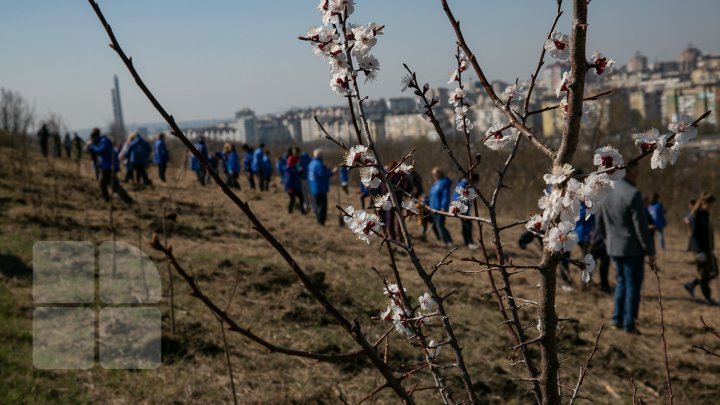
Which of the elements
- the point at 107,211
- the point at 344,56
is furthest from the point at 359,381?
the point at 107,211

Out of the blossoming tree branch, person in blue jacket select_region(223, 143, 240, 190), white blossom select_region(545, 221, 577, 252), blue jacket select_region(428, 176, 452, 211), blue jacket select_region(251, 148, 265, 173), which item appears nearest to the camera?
the blossoming tree branch

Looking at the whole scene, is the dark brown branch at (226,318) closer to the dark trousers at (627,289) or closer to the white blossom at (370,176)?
the white blossom at (370,176)

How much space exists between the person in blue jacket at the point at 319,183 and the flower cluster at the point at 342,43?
9.90 metres

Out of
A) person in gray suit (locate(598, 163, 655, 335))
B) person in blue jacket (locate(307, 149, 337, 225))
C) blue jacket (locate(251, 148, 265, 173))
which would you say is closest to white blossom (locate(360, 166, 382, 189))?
person in gray suit (locate(598, 163, 655, 335))

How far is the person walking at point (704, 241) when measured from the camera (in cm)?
862

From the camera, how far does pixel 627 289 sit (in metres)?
6.73

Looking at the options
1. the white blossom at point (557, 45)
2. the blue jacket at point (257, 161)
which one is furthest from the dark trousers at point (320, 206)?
the white blossom at point (557, 45)

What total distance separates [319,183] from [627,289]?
20.6 feet

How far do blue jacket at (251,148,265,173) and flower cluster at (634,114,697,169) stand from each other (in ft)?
52.7

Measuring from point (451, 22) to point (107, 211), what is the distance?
10.3 meters

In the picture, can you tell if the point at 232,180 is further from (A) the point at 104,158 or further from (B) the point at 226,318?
(B) the point at 226,318

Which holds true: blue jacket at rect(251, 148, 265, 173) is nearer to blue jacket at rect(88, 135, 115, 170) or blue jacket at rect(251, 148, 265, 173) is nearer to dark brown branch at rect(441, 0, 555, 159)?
blue jacket at rect(88, 135, 115, 170)

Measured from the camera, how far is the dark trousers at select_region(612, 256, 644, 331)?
669 centimetres

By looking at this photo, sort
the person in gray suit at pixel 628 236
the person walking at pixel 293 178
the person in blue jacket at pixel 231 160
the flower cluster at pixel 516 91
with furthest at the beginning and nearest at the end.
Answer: the person in blue jacket at pixel 231 160 < the person walking at pixel 293 178 < the person in gray suit at pixel 628 236 < the flower cluster at pixel 516 91
